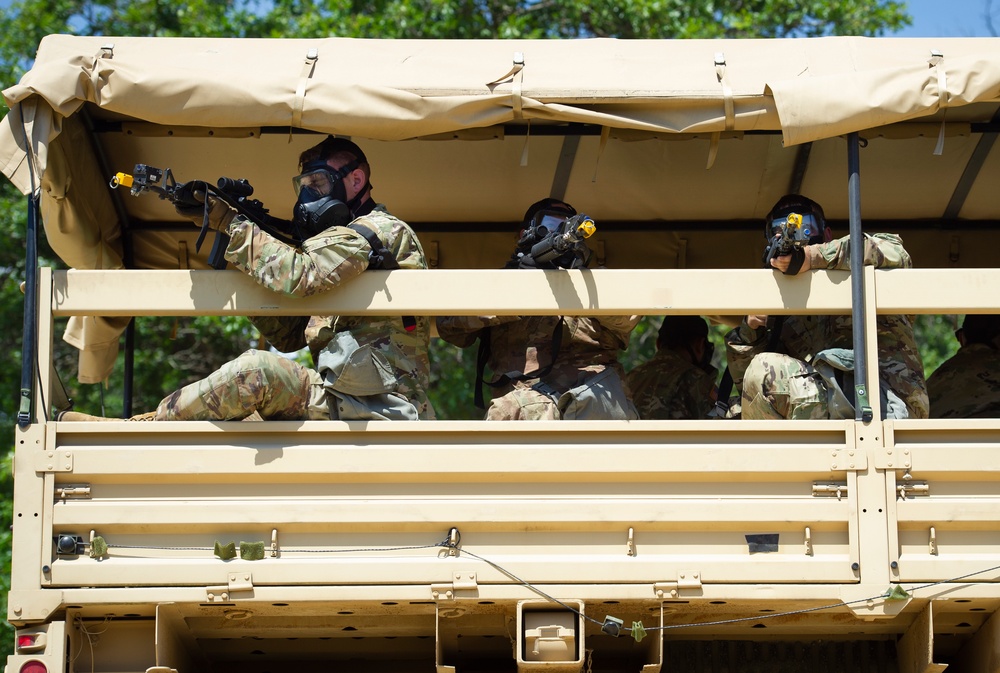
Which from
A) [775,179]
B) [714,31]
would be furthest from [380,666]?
[714,31]

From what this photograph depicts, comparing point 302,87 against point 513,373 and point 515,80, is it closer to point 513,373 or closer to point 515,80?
point 515,80

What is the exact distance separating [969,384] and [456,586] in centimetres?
259

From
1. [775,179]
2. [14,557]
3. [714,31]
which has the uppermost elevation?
[714,31]

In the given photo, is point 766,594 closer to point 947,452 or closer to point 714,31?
point 947,452

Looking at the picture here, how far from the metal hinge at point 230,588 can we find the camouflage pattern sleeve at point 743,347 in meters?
2.33

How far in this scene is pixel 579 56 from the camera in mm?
5113

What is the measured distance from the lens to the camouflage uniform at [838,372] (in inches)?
189

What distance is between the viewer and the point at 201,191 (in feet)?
15.5

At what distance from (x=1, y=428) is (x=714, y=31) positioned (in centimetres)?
734

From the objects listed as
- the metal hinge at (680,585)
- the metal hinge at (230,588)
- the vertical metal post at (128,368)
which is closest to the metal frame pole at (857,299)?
the metal hinge at (680,585)

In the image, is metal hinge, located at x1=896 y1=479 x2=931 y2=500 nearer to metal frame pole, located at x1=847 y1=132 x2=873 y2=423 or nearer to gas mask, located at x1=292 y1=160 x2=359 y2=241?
metal frame pole, located at x1=847 y1=132 x2=873 y2=423

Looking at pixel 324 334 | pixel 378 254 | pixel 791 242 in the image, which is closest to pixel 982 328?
pixel 791 242

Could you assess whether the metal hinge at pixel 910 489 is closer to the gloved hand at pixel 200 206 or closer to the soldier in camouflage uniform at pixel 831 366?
the soldier in camouflage uniform at pixel 831 366

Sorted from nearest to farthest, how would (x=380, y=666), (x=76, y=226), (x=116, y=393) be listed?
(x=380, y=666) → (x=76, y=226) → (x=116, y=393)
